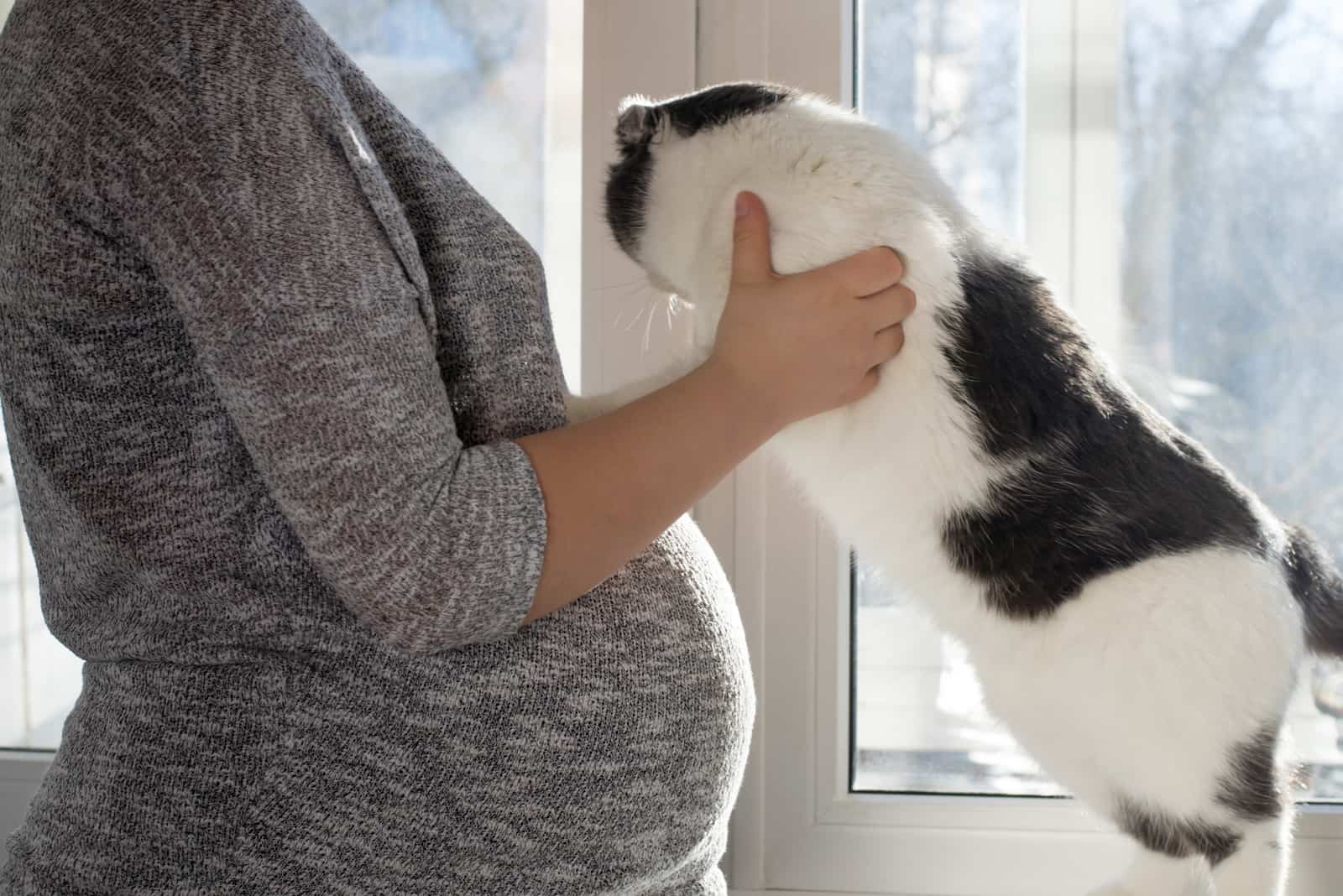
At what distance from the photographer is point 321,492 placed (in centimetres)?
56

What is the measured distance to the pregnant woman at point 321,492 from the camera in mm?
555

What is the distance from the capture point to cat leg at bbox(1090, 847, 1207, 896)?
0.89 m

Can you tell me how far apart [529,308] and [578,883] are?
1.16ft

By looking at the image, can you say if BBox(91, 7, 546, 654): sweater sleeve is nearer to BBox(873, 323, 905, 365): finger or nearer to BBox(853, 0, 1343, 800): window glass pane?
BBox(873, 323, 905, 365): finger

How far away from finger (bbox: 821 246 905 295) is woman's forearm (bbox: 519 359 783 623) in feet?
0.44

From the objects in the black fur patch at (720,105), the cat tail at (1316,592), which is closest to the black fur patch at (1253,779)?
the cat tail at (1316,592)

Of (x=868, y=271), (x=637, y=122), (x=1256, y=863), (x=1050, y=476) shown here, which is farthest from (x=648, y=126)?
(x=1256, y=863)

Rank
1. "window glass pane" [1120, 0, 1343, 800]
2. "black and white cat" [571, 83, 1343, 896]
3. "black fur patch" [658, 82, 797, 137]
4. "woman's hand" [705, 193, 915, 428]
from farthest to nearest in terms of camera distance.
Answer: "window glass pane" [1120, 0, 1343, 800] < "black fur patch" [658, 82, 797, 137] < "black and white cat" [571, 83, 1343, 896] < "woman's hand" [705, 193, 915, 428]

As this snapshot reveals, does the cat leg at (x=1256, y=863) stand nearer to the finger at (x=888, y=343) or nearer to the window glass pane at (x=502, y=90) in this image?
the finger at (x=888, y=343)

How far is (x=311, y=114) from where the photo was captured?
0.58 meters

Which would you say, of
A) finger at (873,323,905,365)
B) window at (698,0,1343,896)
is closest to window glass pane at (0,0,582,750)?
window at (698,0,1343,896)

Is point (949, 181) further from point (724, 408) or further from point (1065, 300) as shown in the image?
point (724, 408)

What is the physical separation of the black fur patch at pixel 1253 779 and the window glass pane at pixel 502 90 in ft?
2.57

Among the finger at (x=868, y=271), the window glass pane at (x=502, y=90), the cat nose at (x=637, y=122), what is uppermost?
the window glass pane at (x=502, y=90)
